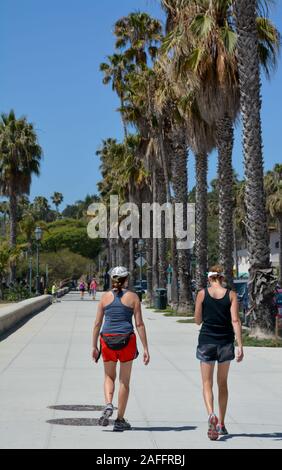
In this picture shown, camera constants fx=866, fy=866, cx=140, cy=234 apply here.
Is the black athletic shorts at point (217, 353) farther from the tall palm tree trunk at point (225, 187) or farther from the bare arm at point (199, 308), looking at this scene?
the tall palm tree trunk at point (225, 187)

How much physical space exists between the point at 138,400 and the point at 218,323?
2945 millimetres

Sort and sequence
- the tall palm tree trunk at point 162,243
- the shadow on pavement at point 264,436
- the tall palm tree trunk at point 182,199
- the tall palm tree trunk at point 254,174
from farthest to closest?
the tall palm tree trunk at point 162,243, the tall palm tree trunk at point 182,199, the tall palm tree trunk at point 254,174, the shadow on pavement at point 264,436

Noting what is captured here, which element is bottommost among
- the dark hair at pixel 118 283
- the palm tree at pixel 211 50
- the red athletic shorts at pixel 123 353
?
the red athletic shorts at pixel 123 353

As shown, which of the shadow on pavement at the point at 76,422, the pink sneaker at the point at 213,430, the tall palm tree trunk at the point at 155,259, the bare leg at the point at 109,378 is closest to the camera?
the pink sneaker at the point at 213,430

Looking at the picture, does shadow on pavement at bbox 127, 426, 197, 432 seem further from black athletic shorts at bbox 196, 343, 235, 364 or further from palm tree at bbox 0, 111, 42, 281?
palm tree at bbox 0, 111, 42, 281

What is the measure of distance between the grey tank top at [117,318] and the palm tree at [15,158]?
4573 centimetres

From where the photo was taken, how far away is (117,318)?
30.1ft

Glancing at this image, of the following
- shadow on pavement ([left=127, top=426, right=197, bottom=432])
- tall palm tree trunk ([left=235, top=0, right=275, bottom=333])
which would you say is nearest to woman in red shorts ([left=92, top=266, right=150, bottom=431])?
shadow on pavement ([left=127, top=426, right=197, bottom=432])

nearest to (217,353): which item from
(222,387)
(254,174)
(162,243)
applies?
(222,387)

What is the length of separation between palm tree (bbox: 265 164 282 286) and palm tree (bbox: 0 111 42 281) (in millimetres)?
20768

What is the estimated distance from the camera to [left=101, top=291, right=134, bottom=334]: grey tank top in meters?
9.14

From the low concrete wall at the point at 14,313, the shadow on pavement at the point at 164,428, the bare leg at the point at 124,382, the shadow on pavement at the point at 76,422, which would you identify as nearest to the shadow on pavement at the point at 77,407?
the shadow on pavement at the point at 76,422

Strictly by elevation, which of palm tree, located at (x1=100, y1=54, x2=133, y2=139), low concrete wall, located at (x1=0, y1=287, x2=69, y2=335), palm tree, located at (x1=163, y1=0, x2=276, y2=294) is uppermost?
palm tree, located at (x1=100, y1=54, x2=133, y2=139)

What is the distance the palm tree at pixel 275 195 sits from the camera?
6775 centimetres
